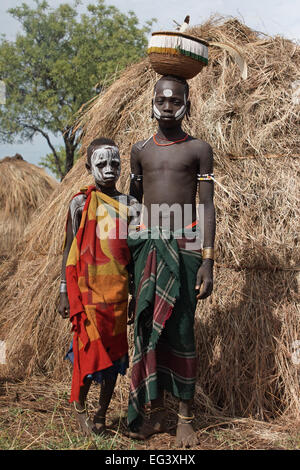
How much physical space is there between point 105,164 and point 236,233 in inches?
50.6

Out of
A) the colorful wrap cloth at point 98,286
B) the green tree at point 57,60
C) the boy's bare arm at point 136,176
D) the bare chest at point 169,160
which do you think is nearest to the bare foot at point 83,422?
the colorful wrap cloth at point 98,286

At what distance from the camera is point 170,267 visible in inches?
109

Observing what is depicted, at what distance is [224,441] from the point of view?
293 cm

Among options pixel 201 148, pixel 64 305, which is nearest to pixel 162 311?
pixel 64 305

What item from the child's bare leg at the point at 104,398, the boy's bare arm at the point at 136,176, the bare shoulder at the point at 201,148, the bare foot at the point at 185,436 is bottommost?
the bare foot at the point at 185,436

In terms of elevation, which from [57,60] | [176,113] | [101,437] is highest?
[57,60]

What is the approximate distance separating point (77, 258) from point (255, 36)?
3206mm

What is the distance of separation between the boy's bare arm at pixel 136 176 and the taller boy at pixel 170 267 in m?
0.09

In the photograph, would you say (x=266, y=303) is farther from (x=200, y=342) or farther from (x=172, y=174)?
(x=172, y=174)

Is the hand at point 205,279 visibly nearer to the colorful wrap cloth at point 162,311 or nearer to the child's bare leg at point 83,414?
the colorful wrap cloth at point 162,311

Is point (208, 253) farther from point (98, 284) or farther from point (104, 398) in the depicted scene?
point (104, 398)

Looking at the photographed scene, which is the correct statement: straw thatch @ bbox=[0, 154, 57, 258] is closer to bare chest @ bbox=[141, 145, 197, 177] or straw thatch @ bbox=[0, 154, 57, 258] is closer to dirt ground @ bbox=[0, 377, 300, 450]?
dirt ground @ bbox=[0, 377, 300, 450]

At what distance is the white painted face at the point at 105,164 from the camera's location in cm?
290

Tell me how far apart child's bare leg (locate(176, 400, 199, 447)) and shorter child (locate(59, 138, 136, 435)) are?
1.31ft
